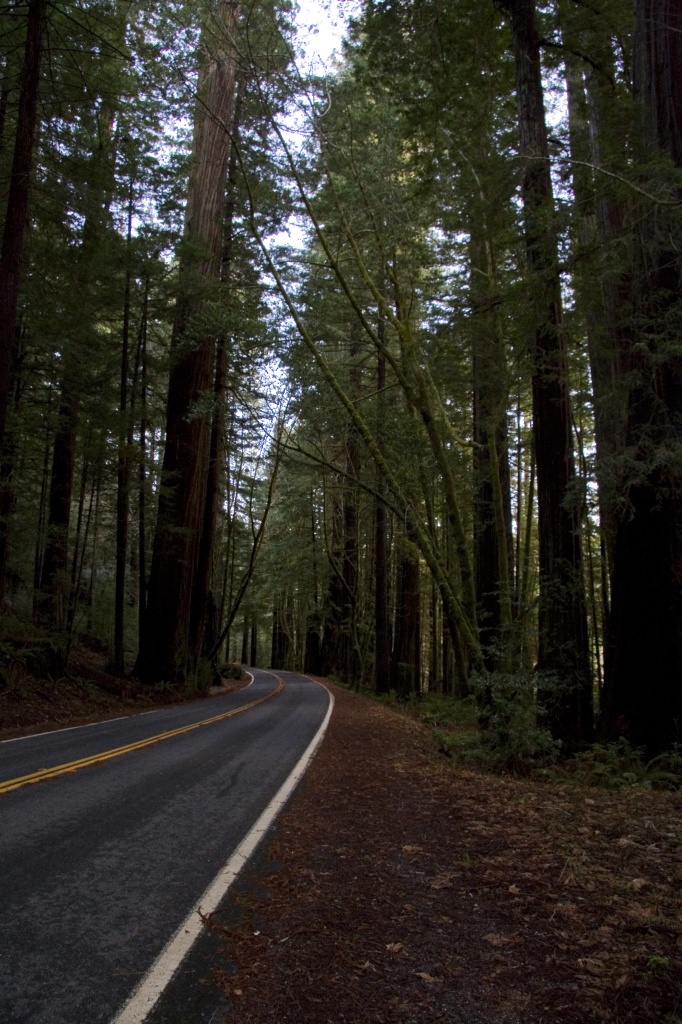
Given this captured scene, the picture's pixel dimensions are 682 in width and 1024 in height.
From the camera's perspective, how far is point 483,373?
1026cm

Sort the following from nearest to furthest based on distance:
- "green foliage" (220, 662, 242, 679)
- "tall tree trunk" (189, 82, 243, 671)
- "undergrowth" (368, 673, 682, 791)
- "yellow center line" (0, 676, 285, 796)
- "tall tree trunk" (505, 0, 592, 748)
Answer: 1. "yellow center line" (0, 676, 285, 796)
2. "undergrowth" (368, 673, 682, 791)
3. "tall tree trunk" (505, 0, 592, 748)
4. "tall tree trunk" (189, 82, 243, 671)
5. "green foliage" (220, 662, 242, 679)

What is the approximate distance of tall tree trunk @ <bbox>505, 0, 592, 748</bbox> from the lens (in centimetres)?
872

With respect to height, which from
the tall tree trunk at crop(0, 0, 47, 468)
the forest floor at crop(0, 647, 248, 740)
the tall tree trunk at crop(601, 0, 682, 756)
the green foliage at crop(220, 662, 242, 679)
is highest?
the tall tree trunk at crop(0, 0, 47, 468)

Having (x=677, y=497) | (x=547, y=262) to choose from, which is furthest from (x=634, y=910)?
(x=547, y=262)

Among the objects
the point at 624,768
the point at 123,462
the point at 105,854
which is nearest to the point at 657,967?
the point at 105,854

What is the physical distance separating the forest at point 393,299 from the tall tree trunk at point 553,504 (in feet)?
0.16

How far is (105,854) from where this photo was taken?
14.9 ft

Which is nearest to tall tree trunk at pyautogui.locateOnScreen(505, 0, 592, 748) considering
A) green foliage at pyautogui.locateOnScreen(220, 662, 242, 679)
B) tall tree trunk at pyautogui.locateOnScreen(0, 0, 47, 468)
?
tall tree trunk at pyautogui.locateOnScreen(0, 0, 47, 468)

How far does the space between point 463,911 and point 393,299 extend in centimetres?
1116

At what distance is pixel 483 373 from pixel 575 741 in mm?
5848

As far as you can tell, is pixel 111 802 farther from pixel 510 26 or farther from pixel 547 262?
pixel 510 26

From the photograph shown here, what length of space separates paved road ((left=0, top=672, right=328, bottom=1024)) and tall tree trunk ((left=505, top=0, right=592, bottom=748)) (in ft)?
13.4

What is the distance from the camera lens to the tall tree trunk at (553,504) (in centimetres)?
872

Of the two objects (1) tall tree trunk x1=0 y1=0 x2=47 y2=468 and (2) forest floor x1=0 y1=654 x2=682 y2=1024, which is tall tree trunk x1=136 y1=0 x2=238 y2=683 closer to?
(1) tall tree trunk x1=0 y1=0 x2=47 y2=468
